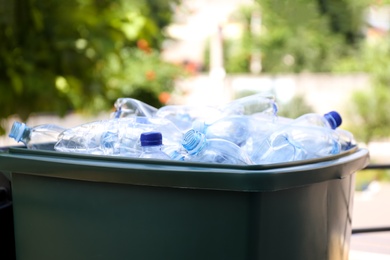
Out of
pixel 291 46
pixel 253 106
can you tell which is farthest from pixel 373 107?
pixel 253 106

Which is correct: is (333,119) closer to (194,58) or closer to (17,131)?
(17,131)

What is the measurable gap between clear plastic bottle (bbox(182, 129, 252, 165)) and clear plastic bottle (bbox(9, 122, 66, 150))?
1.63 ft

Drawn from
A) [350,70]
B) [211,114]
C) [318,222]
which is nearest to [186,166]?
[318,222]

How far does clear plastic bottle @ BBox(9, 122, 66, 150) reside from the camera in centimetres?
145

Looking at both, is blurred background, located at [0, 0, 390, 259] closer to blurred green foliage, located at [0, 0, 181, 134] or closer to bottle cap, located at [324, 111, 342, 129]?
blurred green foliage, located at [0, 0, 181, 134]

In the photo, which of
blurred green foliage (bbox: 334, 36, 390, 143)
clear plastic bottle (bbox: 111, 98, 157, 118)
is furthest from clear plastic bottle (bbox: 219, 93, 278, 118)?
blurred green foliage (bbox: 334, 36, 390, 143)

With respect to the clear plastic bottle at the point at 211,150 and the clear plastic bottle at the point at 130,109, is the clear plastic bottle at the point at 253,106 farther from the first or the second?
the clear plastic bottle at the point at 211,150

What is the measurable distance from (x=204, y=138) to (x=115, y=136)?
0.24m

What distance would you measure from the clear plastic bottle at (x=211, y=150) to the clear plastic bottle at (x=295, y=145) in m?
0.08

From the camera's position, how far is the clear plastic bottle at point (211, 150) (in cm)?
119

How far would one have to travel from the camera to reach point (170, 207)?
3.62 ft

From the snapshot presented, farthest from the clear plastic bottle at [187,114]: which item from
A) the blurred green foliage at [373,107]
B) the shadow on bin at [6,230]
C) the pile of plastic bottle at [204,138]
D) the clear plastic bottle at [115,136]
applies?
the blurred green foliage at [373,107]

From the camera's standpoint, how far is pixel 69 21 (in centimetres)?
293

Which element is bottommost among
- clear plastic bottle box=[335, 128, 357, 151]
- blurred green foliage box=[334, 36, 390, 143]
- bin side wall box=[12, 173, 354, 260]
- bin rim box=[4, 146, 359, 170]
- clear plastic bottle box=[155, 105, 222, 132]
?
blurred green foliage box=[334, 36, 390, 143]
